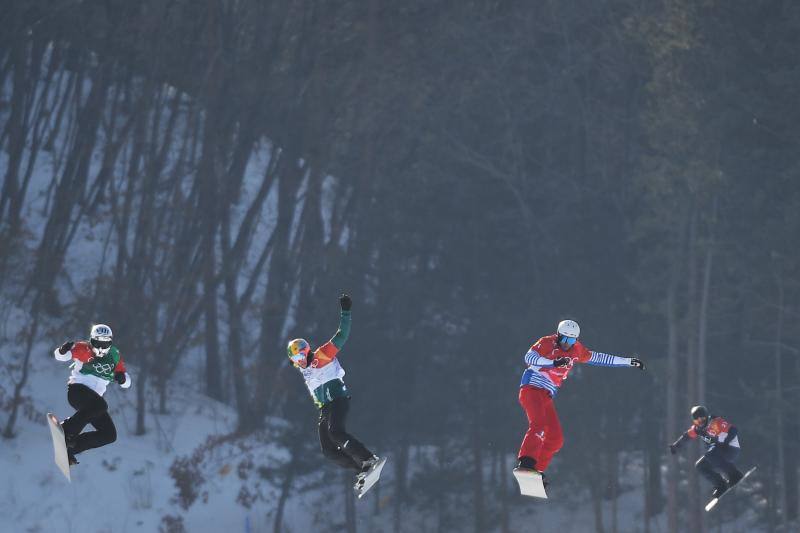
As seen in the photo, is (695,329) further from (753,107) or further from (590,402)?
(753,107)

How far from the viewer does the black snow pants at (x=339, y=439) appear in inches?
753

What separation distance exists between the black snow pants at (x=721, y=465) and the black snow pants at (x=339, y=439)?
658cm

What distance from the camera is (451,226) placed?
44.8 metres

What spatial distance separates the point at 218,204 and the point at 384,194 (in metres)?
5.09

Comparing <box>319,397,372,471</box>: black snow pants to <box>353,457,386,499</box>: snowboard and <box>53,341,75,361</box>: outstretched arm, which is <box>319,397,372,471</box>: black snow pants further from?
<box>53,341,75,361</box>: outstretched arm

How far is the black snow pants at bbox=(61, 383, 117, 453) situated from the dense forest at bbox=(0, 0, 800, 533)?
20.0m

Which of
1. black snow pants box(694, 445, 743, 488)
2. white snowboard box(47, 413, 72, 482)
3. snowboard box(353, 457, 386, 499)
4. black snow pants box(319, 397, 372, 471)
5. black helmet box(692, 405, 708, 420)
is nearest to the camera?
snowboard box(353, 457, 386, 499)

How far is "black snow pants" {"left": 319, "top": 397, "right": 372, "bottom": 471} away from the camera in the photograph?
19125 mm

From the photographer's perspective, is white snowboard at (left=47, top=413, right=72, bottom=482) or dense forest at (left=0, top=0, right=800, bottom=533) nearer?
white snowboard at (left=47, top=413, right=72, bottom=482)

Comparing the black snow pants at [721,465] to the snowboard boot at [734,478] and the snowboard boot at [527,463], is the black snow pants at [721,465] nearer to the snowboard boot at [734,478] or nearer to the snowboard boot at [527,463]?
the snowboard boot at [734,478]

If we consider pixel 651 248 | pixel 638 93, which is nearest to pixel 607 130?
pixel 638 93

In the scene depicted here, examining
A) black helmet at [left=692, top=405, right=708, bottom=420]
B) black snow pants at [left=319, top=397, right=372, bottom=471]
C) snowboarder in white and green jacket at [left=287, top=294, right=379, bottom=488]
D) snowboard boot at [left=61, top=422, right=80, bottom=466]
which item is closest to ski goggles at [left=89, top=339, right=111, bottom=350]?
snowboard boot at [left=61, top=422, right=80, bottom=466]

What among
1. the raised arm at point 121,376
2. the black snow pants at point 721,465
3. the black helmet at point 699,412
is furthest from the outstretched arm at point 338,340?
the black snow pants at point 721,465

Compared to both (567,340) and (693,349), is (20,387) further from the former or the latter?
(567,340)
